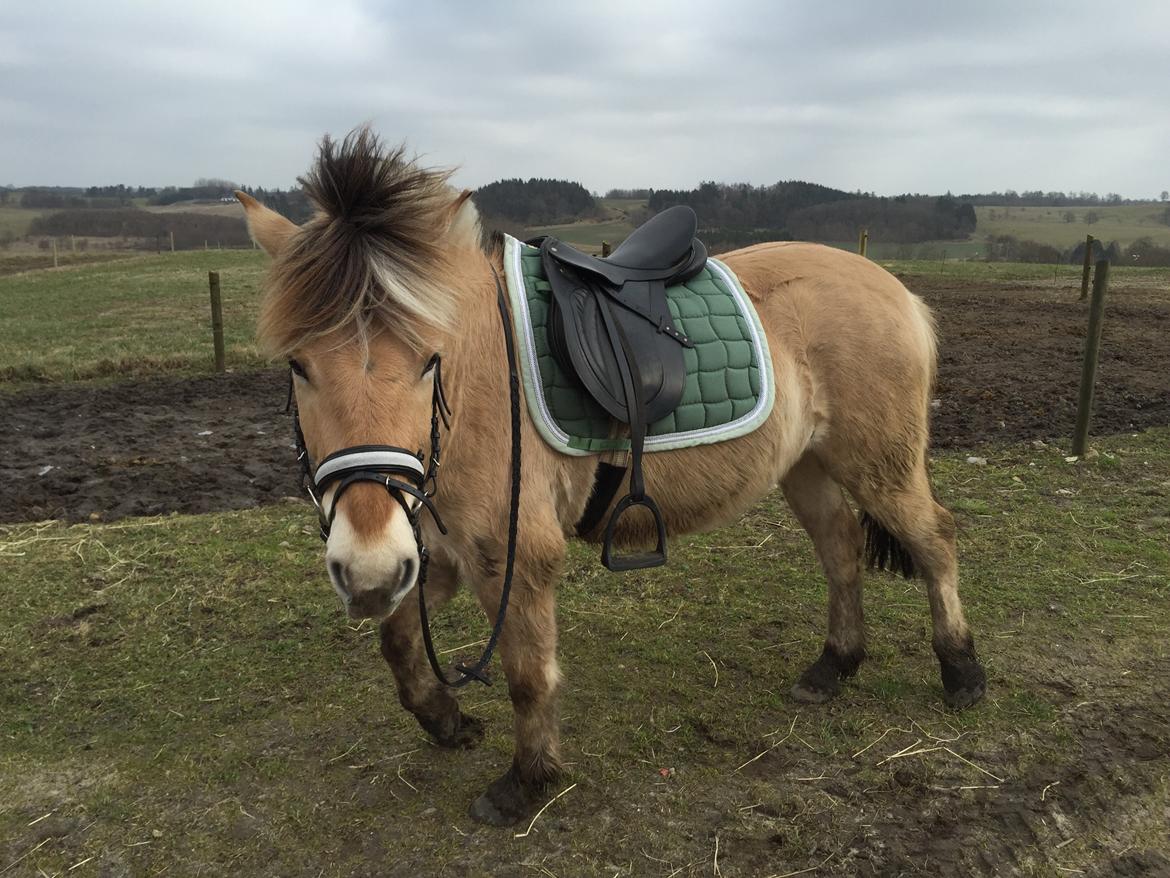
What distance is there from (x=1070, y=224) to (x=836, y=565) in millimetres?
69688

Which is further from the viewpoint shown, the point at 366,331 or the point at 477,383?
the point at 477,383

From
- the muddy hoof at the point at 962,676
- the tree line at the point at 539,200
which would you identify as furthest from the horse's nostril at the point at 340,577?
the tree line at the point at 539,200

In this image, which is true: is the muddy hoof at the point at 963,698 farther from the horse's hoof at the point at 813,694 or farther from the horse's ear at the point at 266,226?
the horse's ear at the point at 266,226

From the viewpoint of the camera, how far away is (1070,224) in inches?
2349

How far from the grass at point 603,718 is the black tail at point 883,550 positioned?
1.52ft

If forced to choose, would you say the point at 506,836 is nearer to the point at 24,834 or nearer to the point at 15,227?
the point at 24,834

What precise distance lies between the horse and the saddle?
10 centimetres

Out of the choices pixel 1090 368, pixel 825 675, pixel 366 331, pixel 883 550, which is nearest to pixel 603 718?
pixel 825 675

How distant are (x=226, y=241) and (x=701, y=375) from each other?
52138 millimetres

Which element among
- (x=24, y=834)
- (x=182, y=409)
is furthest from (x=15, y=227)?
(x=24, y=834)

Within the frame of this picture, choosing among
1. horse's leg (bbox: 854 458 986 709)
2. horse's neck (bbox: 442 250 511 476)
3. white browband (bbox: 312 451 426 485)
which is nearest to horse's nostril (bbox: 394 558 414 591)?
white browband (bbox: 312 451 426 485)

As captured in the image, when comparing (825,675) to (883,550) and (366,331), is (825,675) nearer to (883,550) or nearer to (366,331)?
(883,550)

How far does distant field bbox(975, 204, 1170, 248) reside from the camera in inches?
1758

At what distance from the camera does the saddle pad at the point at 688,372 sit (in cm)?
239
